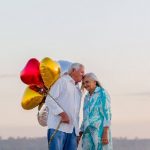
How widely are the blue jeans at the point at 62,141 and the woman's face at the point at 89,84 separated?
0.69m

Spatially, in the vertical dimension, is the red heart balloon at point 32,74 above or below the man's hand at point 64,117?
above

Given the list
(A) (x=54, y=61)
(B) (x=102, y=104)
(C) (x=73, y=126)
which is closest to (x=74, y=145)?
(C) (x=73, y=126)

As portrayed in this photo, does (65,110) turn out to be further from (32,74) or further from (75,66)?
(32,74)

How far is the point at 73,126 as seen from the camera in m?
6.36

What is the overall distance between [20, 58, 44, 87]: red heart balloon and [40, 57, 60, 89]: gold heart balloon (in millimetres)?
116

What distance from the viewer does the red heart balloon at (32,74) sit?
6.61 m

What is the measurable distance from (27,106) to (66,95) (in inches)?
30.9

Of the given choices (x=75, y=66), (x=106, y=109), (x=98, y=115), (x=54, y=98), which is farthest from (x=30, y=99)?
(x=106, y=109)

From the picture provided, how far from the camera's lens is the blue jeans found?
630 centimetres

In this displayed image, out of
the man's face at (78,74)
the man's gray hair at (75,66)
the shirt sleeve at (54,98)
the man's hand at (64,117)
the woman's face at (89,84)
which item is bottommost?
the man's hand at (64,117)

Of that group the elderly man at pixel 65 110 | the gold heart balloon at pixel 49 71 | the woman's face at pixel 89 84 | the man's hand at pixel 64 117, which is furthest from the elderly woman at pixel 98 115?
the gold heart balloon at pixel 49 71

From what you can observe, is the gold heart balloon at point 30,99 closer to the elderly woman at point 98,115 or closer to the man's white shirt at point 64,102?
the man's white shirt at point 64,102

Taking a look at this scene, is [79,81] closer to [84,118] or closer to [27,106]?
[84,118]

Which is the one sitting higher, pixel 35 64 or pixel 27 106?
pixel 35 64
